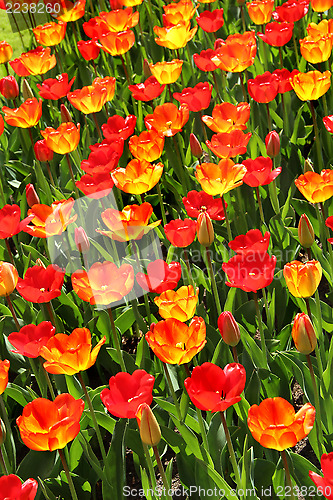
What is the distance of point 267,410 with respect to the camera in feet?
4.25

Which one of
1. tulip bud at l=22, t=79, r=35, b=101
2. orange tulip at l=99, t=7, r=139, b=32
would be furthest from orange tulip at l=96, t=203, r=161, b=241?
orange tulip at l=99, t=7, r=139, b=32

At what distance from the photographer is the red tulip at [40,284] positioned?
184 centimetres

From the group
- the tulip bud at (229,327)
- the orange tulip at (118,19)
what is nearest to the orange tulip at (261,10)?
the orange tulip at (118,19)

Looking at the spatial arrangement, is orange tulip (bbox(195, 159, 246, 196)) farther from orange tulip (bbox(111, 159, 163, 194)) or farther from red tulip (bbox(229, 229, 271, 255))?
red tulip (bbox(229, 229, 271, 255))

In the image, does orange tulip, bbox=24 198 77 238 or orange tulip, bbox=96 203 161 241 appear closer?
orange tulip, bbox=96 203 161 241

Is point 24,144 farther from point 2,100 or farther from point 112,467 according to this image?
point 112,467

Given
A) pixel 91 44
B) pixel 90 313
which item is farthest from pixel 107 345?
pixel 91 44

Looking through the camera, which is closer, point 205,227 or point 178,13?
point 205,227

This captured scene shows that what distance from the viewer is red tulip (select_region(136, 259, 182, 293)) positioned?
177cm

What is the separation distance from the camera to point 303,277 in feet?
5.32

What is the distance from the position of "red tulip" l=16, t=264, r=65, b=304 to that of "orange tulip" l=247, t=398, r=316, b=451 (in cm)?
75

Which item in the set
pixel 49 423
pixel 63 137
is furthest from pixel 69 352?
pixel 63 137

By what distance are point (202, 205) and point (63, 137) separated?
63cm

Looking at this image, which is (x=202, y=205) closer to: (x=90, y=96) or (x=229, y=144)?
(x=229, y=144)
